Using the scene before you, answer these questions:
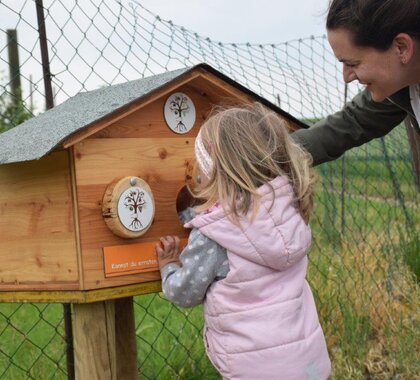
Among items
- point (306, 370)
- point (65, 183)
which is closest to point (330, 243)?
point (306, 370)

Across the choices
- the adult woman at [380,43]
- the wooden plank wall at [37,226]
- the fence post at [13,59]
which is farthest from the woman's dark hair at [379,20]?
the fence post at [13,59]

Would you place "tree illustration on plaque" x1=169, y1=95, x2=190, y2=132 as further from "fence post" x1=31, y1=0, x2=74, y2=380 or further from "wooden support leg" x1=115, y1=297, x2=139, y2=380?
"wooden support leg" x1=115, y1=297, x2=139, y2=380

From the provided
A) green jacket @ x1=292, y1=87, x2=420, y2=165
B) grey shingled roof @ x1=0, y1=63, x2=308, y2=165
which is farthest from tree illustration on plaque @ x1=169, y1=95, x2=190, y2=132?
green jacket @ x1=292, y1=87, x2=420, y2=165

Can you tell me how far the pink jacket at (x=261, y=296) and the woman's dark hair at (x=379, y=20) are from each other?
56 centimetres

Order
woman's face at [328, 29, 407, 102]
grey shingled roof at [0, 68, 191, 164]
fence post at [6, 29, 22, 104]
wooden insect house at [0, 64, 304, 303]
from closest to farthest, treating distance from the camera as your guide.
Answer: grey shingled roof at [0, 68, 191, 164] < wooden insect house at [0, 64, 304, 303] < woman's face at [328, 29, 407, 102] < fence post at [6, 29, 22, 104]

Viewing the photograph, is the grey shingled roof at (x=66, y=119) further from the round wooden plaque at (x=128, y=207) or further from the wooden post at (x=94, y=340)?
the wooden post at (x=94, y=340)

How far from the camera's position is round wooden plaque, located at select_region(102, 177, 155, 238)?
94.0 inches

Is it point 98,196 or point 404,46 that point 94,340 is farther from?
point 404,46

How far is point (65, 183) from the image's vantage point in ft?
7.85

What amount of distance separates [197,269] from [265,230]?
25 cm

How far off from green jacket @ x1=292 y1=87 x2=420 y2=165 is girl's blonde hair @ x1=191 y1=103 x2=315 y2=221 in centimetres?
54

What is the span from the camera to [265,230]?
2.36 meters

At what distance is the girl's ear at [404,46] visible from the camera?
2463mm

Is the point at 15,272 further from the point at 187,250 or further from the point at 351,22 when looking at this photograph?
the point at 351,22
